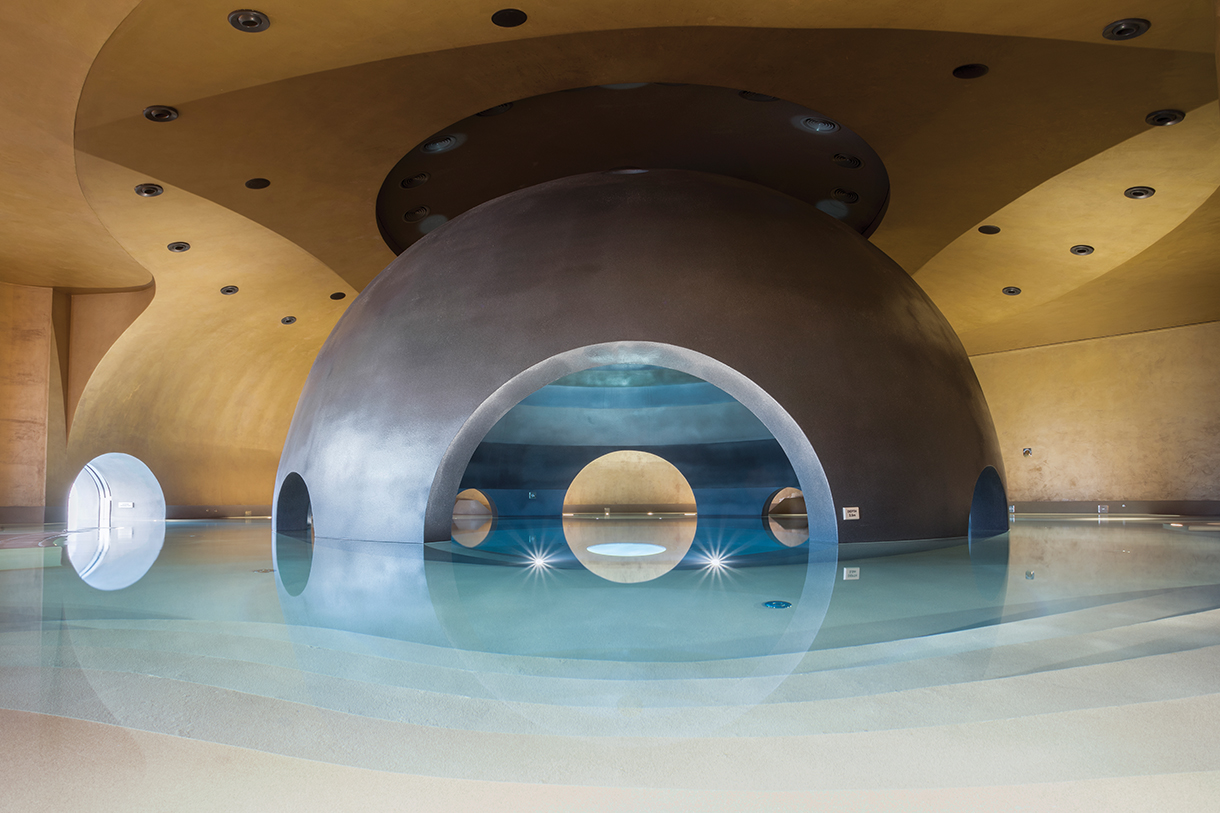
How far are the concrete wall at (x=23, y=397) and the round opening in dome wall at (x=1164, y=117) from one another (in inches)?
830

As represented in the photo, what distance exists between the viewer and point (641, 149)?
11922 mm

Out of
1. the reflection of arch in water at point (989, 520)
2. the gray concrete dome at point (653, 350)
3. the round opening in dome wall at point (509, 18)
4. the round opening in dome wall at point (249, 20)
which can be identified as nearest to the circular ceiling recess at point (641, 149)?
the gray concrete dome at point (653, 350)

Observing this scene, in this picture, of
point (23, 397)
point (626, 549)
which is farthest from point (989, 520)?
point (23, 397)

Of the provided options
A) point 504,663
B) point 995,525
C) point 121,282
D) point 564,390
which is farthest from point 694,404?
point 504,663

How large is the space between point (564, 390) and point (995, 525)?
10853 mm

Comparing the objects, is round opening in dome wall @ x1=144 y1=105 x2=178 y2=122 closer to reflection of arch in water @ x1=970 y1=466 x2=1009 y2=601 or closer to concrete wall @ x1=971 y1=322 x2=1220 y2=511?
reflection of arch in water @ x1=970 y1=466 x2=1009 y2=601

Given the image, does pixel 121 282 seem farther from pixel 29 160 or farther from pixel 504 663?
pixel 504 663

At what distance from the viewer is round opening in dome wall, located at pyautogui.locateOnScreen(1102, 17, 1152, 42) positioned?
25.6ft

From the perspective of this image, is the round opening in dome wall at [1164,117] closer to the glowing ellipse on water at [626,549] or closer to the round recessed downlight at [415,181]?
the glowing ellipse on water at [626,549]

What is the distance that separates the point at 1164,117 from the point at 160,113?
41.7 ft

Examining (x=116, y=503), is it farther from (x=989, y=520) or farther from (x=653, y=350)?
(x=989, y=520)

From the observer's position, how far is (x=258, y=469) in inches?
920

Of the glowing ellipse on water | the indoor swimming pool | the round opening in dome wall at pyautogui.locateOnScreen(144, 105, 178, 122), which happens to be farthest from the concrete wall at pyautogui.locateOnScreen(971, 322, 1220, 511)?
the round opening in dome wall at pyautogui.locateOnScreen(144, 105, 178, 122)

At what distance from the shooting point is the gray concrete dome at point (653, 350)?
862cm
